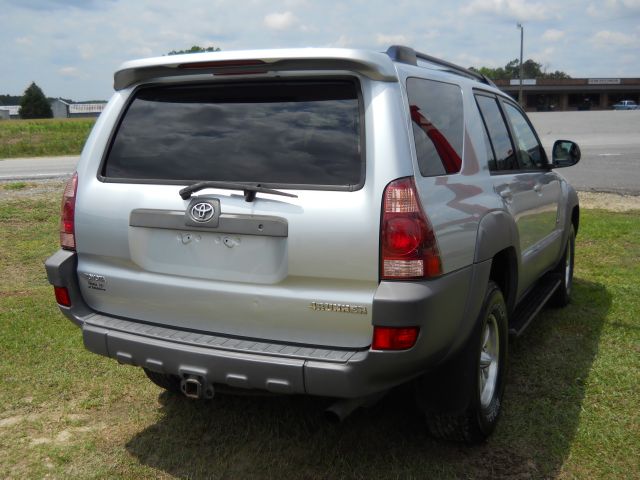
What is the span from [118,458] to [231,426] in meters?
0.63

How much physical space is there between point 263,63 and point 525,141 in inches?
105

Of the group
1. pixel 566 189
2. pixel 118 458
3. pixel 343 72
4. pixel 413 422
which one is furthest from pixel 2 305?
pixel 566 189

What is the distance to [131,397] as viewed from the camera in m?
4.09

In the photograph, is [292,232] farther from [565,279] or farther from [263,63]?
[565,279]

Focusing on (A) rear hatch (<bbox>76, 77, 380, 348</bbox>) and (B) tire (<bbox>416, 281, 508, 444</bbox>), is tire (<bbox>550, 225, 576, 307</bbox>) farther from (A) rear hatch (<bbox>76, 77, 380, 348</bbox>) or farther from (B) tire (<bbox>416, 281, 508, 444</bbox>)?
(A) rear hatch (<bbox>76, 77, 380, 348</bbox>)

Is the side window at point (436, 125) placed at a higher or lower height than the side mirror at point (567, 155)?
higher

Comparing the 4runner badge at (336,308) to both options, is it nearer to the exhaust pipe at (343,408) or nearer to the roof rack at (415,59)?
the exhaust pipe at (343,408)

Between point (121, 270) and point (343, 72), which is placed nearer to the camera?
point (343, 72)

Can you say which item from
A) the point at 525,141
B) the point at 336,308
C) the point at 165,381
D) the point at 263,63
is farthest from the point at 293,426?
the point at 525,141

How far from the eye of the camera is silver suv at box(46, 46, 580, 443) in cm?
273

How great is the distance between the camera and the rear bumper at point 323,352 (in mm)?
2691

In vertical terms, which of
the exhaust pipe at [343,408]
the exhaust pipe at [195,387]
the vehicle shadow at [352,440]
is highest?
the exhaust pipe at [195,387]

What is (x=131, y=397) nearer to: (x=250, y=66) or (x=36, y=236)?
(x=250, y=66)

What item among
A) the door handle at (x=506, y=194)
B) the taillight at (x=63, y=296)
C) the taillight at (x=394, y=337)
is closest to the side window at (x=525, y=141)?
the door handle at (x=506, y=194)
